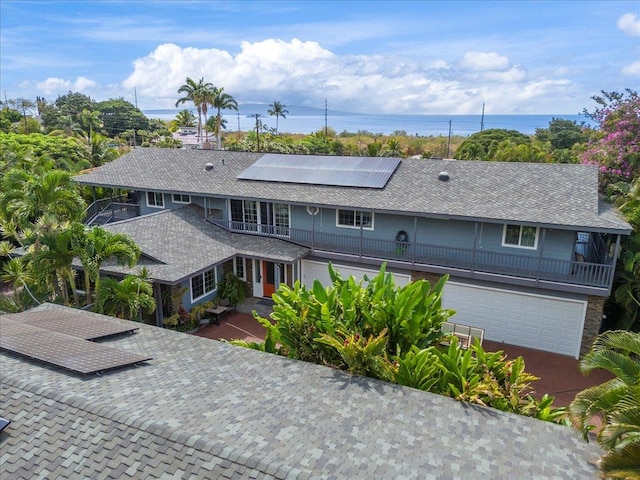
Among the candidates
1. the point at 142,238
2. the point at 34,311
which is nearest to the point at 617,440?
the point at 34,311

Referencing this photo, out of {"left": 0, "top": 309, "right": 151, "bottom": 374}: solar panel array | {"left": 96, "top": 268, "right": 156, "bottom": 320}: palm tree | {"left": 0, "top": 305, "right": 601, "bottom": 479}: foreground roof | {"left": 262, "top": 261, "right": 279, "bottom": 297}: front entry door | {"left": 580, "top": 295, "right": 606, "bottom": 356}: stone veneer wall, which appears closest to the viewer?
{"left": 0, "top": 305, "right": 601, "bottom": 479}: foreground roof

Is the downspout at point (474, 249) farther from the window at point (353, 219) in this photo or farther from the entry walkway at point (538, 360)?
the window at point (353, 219)

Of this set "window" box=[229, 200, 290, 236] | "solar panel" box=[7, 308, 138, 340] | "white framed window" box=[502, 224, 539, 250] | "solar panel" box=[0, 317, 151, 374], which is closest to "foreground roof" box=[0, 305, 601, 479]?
"solar panel" box=[0, 317, 151, 374]

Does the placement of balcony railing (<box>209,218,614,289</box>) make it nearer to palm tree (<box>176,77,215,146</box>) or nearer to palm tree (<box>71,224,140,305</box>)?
palm tree (<box>71,224,140,305</box>)

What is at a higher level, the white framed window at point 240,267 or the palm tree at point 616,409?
the palm tree at point 616,409

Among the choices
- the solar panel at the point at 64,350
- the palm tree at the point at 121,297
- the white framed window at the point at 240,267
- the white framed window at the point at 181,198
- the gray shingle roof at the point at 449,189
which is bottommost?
the white framed window at the point at 240,267

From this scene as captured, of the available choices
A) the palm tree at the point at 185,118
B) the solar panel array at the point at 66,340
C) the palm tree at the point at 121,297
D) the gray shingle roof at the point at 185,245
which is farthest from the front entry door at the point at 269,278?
the palm tree at the point at 185,118

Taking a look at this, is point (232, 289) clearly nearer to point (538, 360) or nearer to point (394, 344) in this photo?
point (394, 344)

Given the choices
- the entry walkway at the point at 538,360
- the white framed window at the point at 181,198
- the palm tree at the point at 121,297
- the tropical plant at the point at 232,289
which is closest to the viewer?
the palm tree at the point at 121,297
